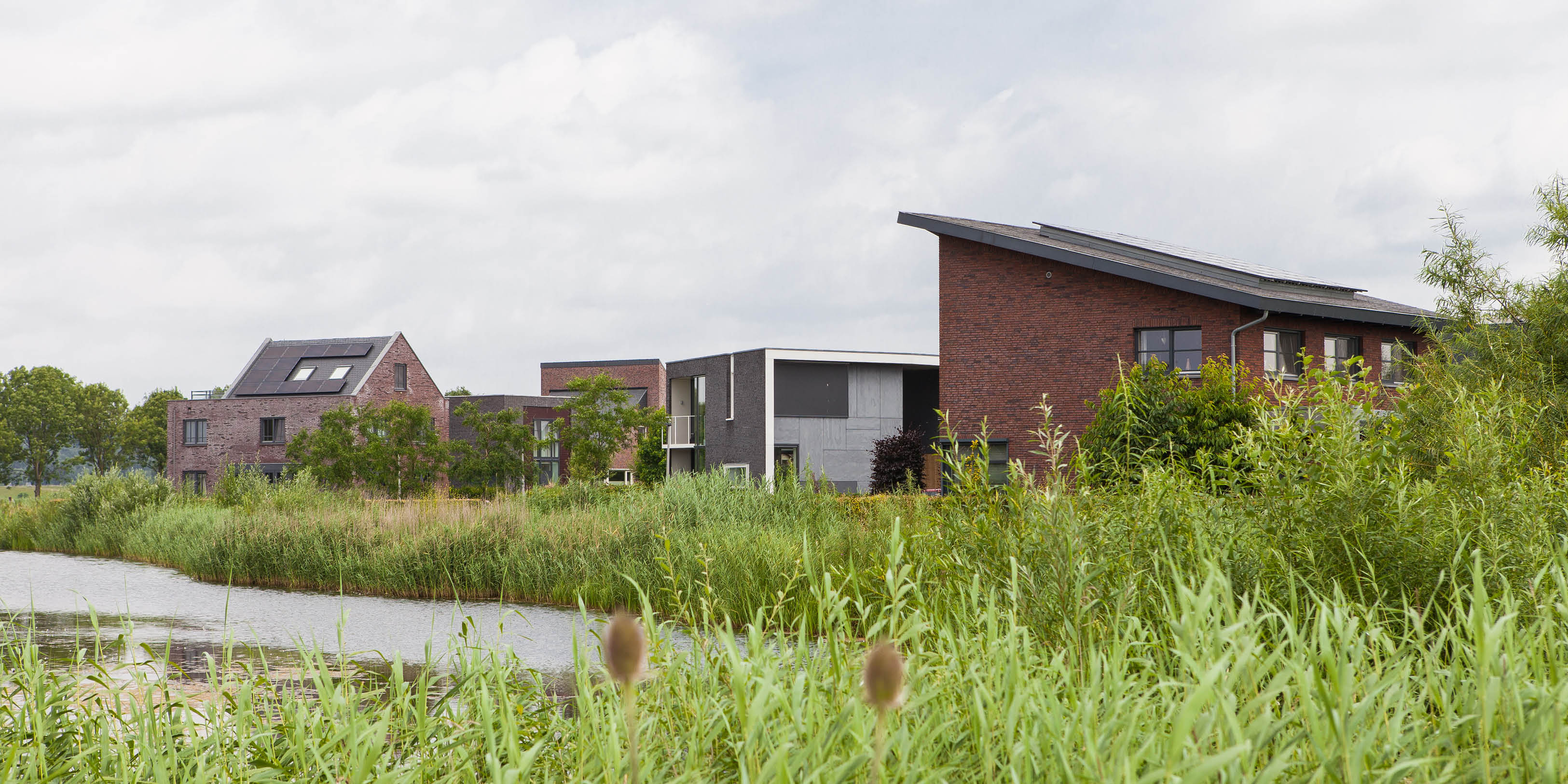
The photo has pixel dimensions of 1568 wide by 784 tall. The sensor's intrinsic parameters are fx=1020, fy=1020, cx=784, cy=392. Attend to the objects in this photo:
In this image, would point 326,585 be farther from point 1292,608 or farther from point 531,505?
point 1292,608

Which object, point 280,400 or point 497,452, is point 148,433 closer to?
point 280,400

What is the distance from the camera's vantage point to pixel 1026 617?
3402 mm

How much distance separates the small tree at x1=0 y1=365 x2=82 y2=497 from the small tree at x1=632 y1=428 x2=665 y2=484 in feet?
140

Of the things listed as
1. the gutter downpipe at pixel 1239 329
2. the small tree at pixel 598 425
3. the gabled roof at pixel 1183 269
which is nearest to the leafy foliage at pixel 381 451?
the small tree at pixel 598 425

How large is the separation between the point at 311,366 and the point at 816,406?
1037 inches

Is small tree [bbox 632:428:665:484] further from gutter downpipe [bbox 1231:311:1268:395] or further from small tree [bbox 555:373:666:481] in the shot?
gutter downpipe [bbox 1231:311:1268:395]

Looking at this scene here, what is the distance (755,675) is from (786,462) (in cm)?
1090

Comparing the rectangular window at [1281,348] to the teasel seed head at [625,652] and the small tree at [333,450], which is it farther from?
the small tree at [333,450]

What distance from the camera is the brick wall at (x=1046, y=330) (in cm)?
2114

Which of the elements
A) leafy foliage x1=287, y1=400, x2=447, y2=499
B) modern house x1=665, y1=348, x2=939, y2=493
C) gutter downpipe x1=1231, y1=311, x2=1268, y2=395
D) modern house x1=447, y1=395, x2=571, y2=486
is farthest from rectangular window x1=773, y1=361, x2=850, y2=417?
modern house x1=447, y1=395, x2=571, y2=486

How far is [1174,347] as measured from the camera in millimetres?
21359

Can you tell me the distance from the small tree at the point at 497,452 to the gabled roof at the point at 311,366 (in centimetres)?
890

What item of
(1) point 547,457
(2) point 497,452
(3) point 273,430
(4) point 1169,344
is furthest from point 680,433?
(3) point 273,430

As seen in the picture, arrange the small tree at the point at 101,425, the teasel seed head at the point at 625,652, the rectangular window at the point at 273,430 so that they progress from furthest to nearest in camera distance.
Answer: the small tree at the point at 101,425, the rectangular window at the point at 273,430, the teasel seed head at the point at 625,652
